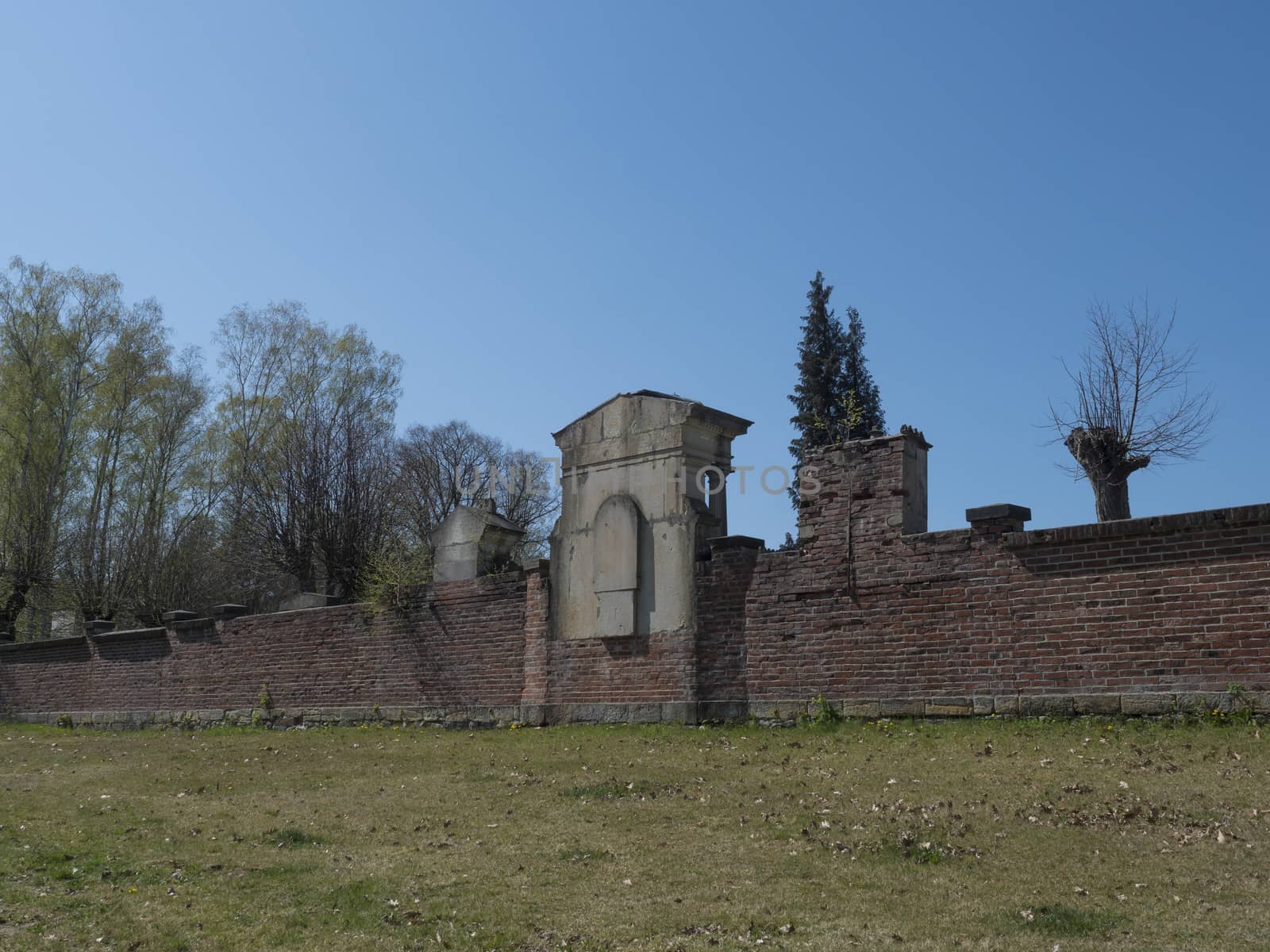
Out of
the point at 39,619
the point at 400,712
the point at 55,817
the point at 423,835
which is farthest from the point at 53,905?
the point at 39,619

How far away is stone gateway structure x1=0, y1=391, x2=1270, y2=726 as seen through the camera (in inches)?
381

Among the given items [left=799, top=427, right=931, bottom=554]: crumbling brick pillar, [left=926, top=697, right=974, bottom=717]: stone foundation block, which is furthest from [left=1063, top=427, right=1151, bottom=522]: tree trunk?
[left=926, top=697, right=974, bottom=717]: stone foundation block

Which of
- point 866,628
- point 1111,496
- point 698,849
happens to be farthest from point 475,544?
point 698,849

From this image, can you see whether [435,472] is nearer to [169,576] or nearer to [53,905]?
[169,576]

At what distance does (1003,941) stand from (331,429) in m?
24.9

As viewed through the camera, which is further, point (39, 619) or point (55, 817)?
point (39, 619)

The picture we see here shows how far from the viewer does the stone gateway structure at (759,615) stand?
9.67 meters

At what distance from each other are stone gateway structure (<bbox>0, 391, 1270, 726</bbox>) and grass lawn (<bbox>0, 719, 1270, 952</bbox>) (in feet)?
1.95

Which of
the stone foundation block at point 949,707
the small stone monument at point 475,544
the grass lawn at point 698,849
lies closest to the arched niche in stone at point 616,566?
the small stone monument at point 475,544

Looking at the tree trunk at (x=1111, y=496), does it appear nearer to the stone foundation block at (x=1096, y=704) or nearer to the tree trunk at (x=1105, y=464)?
the tree trunk at (x=1105, y=464)

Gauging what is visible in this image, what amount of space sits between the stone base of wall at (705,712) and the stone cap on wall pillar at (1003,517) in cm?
153

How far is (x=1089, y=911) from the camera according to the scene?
517 centimetres

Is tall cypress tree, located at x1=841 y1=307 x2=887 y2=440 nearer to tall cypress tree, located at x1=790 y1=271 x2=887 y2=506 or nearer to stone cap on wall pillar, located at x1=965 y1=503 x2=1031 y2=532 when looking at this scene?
tall cypress tree, located at x1=790 y1=271 x2=887 y2=506

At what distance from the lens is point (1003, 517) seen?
10742mm
